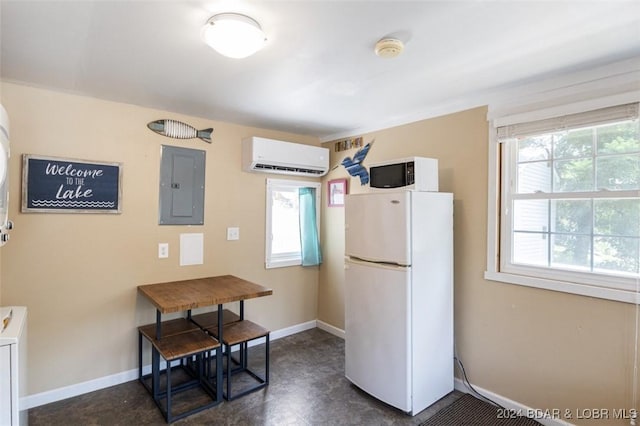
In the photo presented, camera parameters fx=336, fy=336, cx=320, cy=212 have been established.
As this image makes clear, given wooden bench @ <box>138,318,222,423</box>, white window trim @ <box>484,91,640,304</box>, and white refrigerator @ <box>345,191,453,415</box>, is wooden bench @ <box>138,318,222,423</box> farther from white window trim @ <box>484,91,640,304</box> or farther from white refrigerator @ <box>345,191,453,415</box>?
white window trim @ <box>484,91,640,304</box>

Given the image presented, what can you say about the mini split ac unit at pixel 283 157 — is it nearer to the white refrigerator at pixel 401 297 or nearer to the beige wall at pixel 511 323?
the beige wall at pixel 511 323

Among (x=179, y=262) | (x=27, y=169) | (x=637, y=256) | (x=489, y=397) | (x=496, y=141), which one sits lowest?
(x=489, y=397)

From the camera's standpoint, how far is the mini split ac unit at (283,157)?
3285 millimetres

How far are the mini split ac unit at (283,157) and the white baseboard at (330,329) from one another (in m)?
1.75

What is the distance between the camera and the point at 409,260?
2.31 m

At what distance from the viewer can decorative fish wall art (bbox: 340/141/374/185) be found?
348 cm

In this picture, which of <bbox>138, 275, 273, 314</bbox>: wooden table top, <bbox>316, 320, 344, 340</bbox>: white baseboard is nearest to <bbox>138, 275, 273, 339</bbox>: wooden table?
<bbox>138, 275, 273, 314</bbox>: wooden table top

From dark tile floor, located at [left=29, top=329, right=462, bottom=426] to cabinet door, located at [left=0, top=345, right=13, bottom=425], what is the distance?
79cm

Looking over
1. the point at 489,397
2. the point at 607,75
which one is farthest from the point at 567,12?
the point at 489,397

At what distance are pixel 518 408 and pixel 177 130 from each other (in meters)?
3.46

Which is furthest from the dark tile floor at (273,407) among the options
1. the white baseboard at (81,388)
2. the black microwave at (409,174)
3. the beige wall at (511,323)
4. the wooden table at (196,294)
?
the black microwave at (409,174)

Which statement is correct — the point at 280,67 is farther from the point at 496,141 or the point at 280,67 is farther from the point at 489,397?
the point at 489,397

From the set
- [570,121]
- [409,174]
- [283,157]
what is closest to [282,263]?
[283,157]

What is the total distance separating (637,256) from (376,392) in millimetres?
1860
